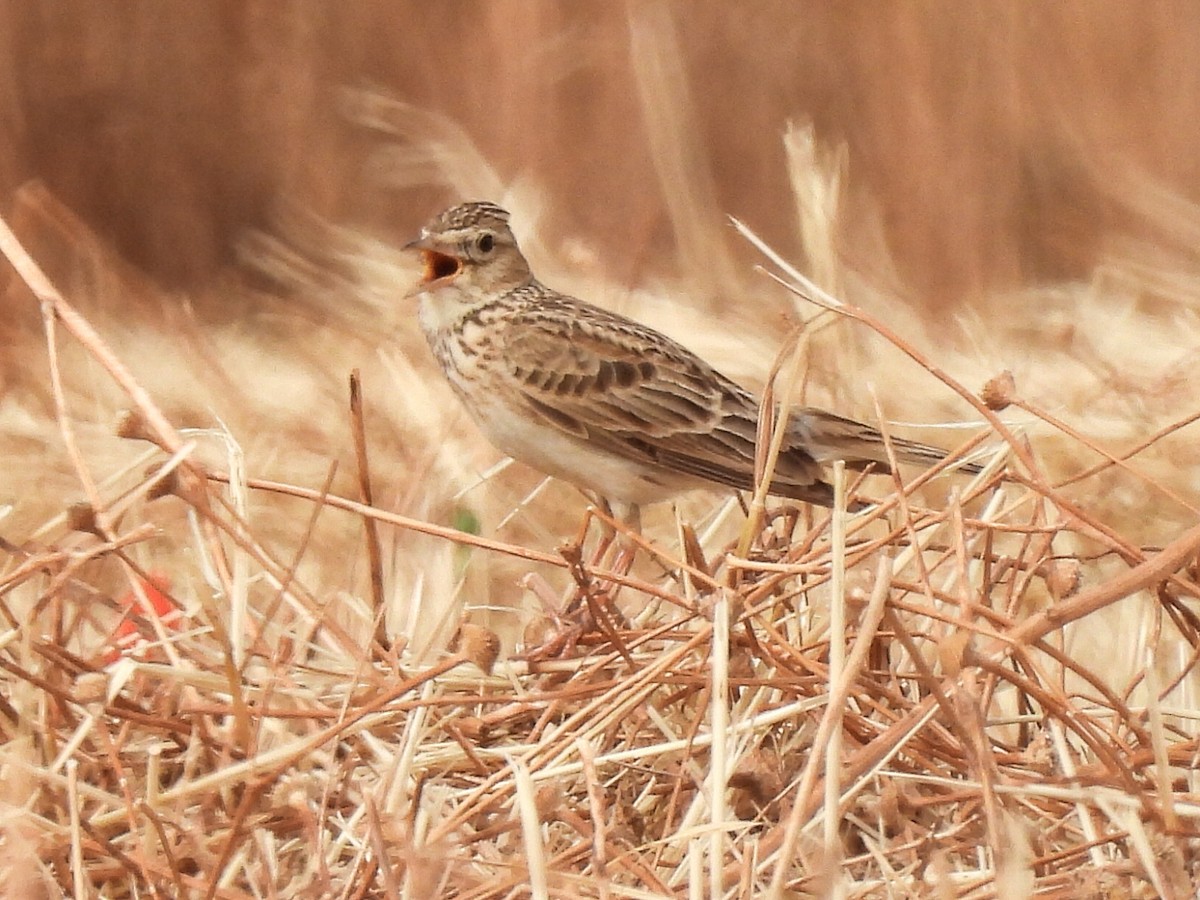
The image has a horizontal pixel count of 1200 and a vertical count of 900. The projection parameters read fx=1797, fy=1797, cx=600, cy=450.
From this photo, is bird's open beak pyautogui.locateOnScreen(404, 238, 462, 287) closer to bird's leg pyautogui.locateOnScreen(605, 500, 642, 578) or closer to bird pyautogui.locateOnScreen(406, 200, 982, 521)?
bird pyautogui.locateOnScreen(406, 200, 982, 521)

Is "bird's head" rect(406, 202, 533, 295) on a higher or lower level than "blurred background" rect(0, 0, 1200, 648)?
lower

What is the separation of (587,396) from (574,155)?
12.1 feet

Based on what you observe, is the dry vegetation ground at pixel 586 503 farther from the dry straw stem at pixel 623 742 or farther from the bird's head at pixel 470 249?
the bird's head at pixel 470 249

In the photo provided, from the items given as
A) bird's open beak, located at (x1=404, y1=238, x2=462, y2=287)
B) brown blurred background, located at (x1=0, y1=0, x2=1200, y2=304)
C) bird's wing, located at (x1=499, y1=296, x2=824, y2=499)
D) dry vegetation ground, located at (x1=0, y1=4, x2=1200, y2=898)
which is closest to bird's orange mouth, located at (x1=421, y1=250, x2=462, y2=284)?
bird's open beak, located at (x1=404, y1=238, x2=462, y2=287)

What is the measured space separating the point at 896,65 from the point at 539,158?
4.53ft

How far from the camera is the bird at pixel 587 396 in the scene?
3303 millimetres

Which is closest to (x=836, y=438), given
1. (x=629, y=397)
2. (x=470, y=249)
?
(x=629, y=397)

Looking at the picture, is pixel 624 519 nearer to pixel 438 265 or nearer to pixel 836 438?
pixel 836 438

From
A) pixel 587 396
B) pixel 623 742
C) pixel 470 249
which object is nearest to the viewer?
pixel 623 742

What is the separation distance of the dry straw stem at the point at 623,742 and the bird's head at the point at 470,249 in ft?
4.11

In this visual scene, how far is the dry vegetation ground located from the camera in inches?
71.5

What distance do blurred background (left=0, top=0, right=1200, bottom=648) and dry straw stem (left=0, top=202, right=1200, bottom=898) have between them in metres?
2.92

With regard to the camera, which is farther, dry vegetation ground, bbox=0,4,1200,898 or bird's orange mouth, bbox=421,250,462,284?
bird's orange mouth, bbox=421,250,462,284

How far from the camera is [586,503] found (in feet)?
14.1
